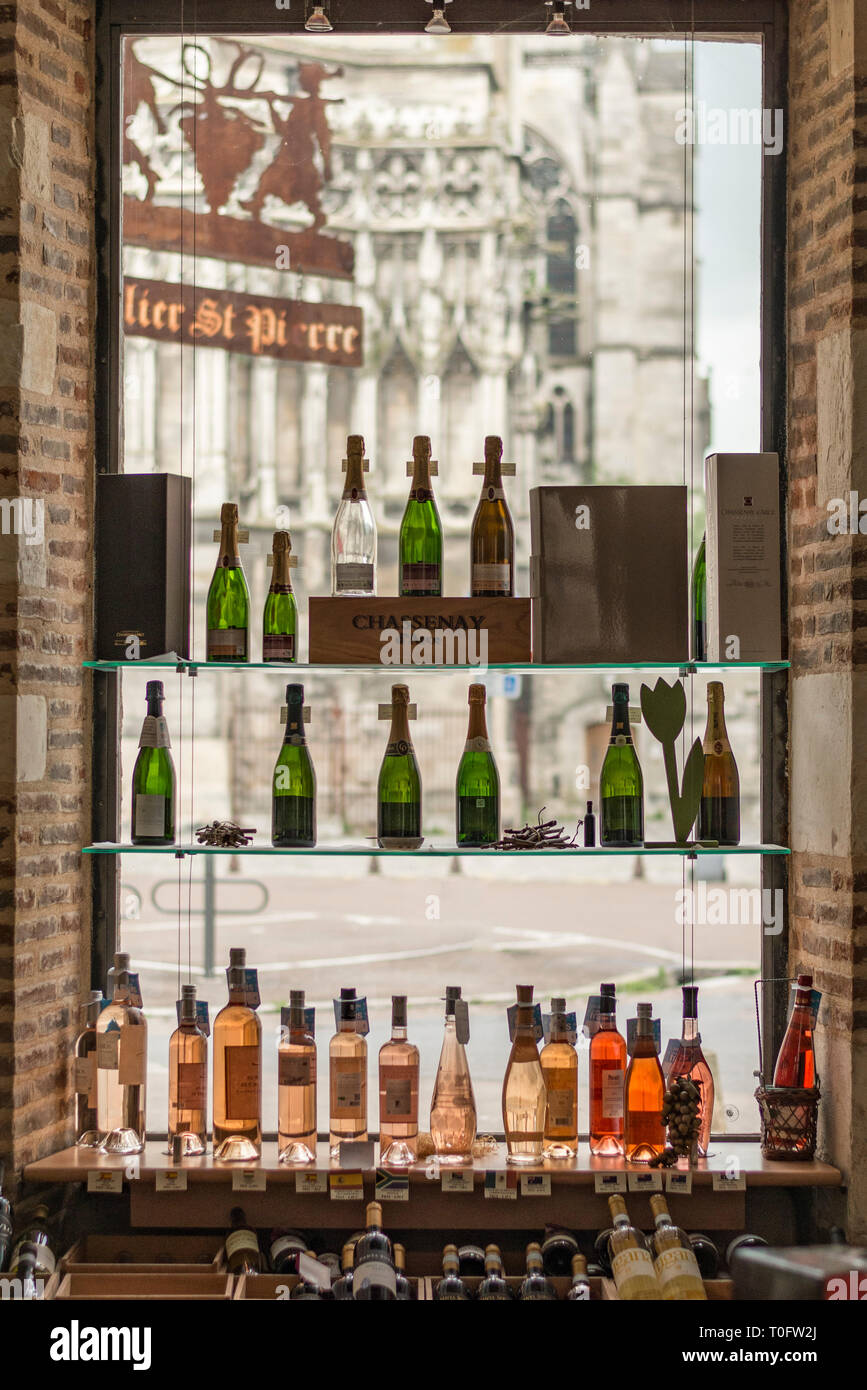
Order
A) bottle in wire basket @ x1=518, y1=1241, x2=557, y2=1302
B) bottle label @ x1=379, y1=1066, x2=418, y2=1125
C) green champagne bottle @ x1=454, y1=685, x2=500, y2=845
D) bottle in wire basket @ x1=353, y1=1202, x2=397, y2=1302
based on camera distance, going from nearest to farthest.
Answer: bottle in wire basket @ x1=353, y1=1202, x2=397, y2=1302 → bottle in wire basket @ x1=518, y1=1241, x2=557, y2=1302 → bottle label @ x1=379, y1=1066, x2=418, y2=1125 → green champagne bottle @ x1=454, y1=685, x2=500, y2=845

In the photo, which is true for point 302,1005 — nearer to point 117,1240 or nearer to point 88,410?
point 117,1240

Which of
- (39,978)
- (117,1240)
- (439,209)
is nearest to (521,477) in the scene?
(439,209)

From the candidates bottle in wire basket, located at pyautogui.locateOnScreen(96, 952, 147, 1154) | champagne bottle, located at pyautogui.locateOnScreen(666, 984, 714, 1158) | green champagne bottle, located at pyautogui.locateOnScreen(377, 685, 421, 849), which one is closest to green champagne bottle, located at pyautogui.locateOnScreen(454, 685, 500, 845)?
green champagne bottle, located at pyautogui.locateOnScreen(377, 685, 421, 849)

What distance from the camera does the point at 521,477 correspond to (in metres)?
3.02

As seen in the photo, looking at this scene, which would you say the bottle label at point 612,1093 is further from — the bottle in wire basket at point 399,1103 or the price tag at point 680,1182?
the bottle in wire basket at point 399,1103

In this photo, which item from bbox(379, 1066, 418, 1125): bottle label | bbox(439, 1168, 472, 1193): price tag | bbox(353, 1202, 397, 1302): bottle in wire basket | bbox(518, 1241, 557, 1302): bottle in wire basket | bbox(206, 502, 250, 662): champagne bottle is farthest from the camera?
bbox(206, 502, 250, 662): champagne bottle

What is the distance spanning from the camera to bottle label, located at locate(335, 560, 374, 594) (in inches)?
111

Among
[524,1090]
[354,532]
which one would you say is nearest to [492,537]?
[354,532]

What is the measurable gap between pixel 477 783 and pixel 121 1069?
95cm

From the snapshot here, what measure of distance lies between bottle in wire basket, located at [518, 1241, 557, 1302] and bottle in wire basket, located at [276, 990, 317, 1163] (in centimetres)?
49

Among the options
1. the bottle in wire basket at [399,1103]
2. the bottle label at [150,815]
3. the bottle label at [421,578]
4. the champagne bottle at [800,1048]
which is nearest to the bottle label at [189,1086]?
the bottle in wire basket at [399,1103]

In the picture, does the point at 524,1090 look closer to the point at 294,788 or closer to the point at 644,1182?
the point at 644,1182

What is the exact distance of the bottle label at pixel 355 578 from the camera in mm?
2820

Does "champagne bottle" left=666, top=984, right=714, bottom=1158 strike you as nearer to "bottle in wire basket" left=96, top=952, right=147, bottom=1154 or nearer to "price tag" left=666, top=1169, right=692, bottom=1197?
"price tag" left=666, top=1169, right=692, bottom=1197
